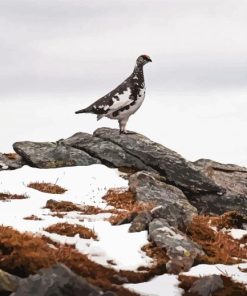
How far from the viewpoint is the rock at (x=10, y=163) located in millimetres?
27047

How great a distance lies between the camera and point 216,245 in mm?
15805

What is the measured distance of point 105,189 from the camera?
2370cm

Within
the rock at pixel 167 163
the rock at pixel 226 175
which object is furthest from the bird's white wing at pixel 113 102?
the rock at pixel 226 175

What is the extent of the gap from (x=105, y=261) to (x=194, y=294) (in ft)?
7.46

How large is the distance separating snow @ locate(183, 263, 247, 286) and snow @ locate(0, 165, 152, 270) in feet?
3.67

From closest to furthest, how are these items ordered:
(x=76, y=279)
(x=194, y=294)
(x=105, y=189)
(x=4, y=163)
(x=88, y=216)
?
1. (x=76, y=279)
2. (x=194, y=294)
3. (x=88, y=216)
4. (x=105, y=189)
5. (x=4, y=163)

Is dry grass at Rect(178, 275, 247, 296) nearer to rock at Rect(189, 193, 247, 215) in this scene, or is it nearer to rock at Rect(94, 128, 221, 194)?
rock at Rect(189, 193, 247, 215)

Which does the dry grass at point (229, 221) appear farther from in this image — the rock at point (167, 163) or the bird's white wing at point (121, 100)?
the bird's white wing at point (121, 100)

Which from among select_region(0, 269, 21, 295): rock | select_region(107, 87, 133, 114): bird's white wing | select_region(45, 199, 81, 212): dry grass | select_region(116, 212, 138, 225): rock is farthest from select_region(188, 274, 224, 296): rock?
select_region(107, 87, 133, 114): bird's white wing

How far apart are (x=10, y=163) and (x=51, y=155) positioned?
6.62 feet

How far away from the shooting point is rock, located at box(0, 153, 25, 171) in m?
27.0

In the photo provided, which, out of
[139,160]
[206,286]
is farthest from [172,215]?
[139,160]

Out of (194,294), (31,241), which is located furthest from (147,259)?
(31,241)

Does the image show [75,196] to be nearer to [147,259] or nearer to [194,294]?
[147,259]
